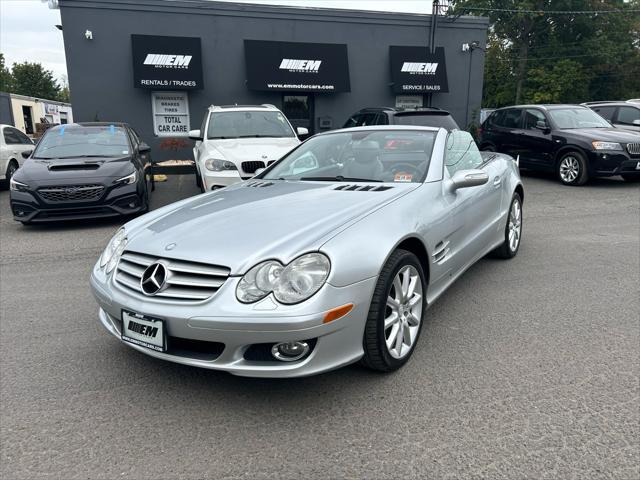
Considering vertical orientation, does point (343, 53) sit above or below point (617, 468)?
above

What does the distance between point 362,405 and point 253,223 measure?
116 centimetres

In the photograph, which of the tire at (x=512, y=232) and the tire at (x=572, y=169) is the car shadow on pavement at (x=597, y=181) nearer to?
the tire at (x=572, y=169)

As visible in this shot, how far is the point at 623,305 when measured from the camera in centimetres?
402

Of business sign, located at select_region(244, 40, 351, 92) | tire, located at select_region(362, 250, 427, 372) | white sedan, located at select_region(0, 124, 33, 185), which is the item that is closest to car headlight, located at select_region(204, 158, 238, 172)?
tire, located at select_region(362, 250, 427, 372)

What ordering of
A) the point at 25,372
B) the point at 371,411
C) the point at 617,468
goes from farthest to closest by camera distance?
the point at 25,372 < the point at 371,411 < the point at 617,468

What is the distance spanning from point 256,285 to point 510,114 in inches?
445

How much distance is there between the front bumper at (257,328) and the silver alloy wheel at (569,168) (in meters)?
9.42

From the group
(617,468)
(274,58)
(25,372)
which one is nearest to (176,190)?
(274,58)

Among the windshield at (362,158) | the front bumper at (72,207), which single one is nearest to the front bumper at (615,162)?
the windshield at (362,158)

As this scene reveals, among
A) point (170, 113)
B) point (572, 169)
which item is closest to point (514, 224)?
point (572, 169)

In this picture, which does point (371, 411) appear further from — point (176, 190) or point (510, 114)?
point (510, 114)

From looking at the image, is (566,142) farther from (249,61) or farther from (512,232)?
(249,61)

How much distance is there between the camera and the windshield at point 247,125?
8719mm

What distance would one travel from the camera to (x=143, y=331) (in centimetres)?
256
